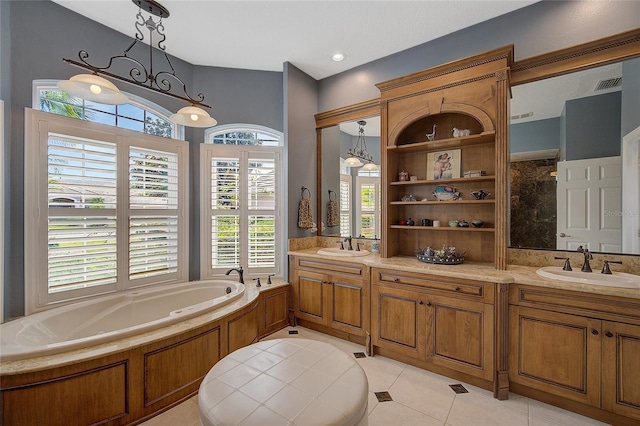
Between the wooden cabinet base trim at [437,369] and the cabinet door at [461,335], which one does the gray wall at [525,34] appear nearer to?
the cabinet door at [461,335]

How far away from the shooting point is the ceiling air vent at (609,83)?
2156 mm

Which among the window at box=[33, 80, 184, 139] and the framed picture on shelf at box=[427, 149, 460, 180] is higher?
the window at box=[33, 80, 184, 139]

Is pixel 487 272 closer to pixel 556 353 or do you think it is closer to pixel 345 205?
pixel 556 353

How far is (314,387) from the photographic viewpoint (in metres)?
1.27

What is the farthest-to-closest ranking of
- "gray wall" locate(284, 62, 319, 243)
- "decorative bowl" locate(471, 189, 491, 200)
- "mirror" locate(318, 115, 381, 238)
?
1. "gray wall" locate(284, 62, 319, 243)
2. "mirror" locate(318, 115, 381, 238)
3. "decorative bowl" locate(471, 189, 491, 200)

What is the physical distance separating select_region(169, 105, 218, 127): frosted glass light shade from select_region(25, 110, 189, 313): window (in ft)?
2.68

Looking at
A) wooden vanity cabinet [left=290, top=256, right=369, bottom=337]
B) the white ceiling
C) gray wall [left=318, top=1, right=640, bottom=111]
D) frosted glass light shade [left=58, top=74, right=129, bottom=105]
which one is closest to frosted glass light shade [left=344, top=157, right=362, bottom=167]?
gray wall [left=318, top=1, right=640, bottom=111]

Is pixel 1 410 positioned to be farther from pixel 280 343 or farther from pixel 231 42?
pixel 231 42

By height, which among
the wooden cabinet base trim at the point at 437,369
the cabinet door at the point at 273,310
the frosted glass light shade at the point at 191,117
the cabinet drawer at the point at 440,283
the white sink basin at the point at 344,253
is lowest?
the wooden cabinet base trim at the point at 437,369

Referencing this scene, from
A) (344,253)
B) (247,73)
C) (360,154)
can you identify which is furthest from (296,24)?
(344,253)

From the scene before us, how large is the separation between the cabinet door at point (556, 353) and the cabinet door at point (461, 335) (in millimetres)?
160

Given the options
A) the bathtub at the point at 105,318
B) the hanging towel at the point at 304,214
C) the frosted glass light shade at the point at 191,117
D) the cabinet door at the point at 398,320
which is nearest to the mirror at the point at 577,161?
the cabinet door at the point at 398,320

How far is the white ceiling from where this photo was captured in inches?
95.9

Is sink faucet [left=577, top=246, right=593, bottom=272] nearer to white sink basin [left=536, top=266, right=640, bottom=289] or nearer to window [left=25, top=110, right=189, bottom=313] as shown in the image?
white sink basin [left=536, top=266, right=640, bottom=289]
